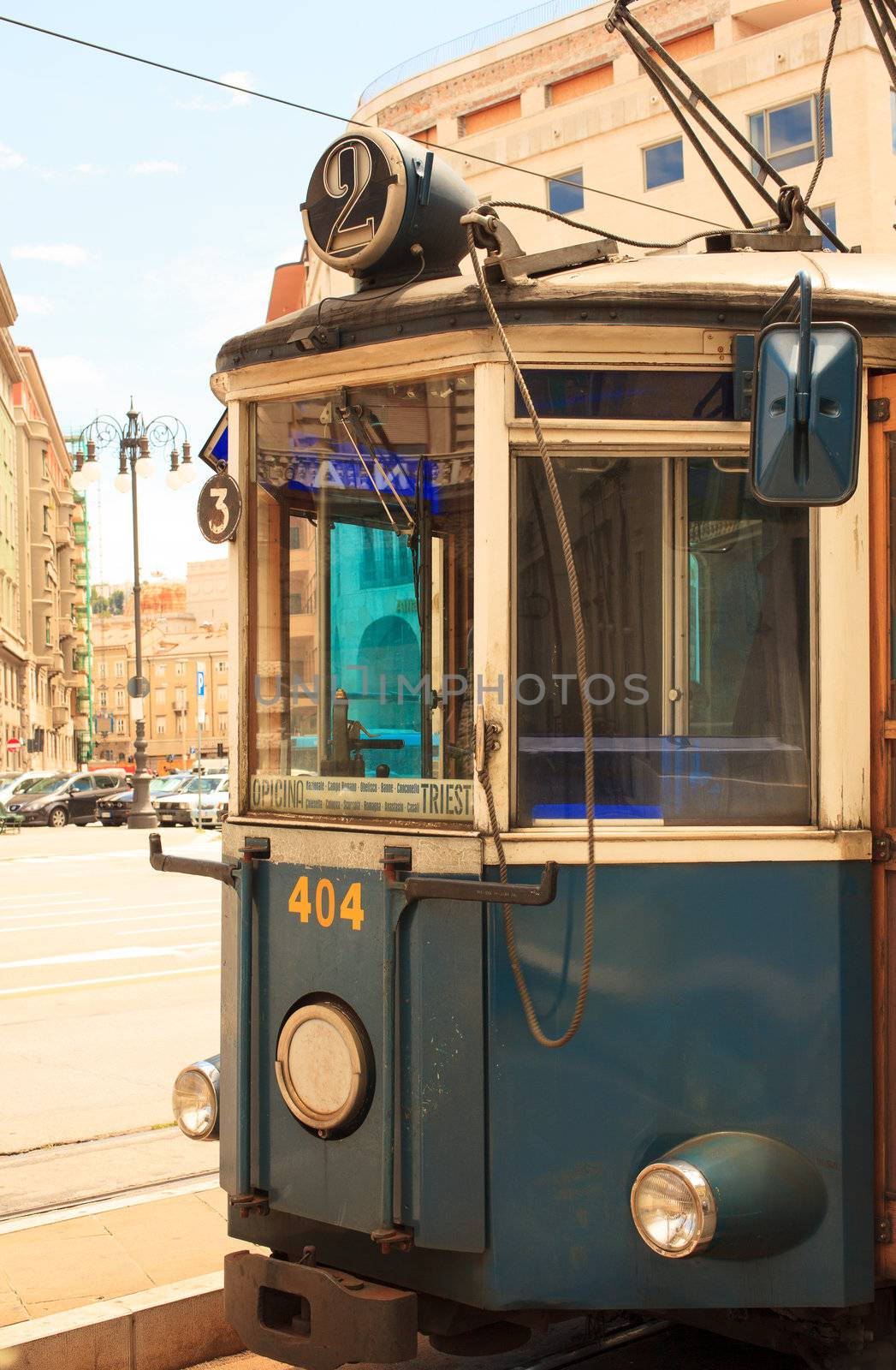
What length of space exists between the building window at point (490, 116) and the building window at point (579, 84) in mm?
1435

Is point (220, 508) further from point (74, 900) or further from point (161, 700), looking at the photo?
point (161, 700)

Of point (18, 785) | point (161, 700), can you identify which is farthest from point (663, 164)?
point (161, 700)

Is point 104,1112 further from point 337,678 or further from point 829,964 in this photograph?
point 829,964

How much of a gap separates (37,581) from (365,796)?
80.9 meters

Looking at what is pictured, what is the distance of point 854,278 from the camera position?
11.0 feet

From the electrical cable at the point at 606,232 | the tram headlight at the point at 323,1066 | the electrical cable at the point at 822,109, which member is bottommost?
the tram headlight at the point at 323,1066

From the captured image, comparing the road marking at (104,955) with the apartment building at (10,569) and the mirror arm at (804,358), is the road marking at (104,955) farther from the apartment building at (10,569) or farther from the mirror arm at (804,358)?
the apartment building at (10,569)

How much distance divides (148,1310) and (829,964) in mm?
2374

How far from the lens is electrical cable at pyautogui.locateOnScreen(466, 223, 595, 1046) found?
307 cm

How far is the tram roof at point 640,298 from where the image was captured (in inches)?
127

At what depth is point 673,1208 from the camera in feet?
9.87

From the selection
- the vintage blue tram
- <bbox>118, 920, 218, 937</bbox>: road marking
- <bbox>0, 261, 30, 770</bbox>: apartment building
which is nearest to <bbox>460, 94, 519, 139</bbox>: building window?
<bbox>0, 261, 30, 770</bbox>: apartment building

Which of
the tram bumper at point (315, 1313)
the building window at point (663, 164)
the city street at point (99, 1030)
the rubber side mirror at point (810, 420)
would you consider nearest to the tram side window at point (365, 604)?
the rubber side mirror at point (810, 420)

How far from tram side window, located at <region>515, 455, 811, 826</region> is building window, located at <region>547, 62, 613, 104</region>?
41635mm
